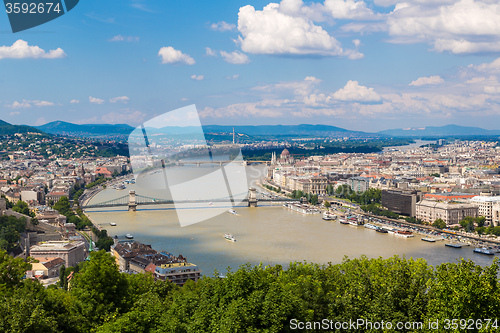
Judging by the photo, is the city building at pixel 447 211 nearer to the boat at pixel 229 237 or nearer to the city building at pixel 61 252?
the boat at pixel 229 237

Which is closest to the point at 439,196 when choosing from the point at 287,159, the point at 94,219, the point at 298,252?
the point at 298,252

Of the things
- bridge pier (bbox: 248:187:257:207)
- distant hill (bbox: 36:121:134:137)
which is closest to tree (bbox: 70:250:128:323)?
bridge pier (bbox: 248:187:257:207)

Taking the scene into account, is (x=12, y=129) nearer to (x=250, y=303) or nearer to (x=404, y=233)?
(x=404, y=233)

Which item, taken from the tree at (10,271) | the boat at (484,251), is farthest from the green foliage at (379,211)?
the tree at (10,271)

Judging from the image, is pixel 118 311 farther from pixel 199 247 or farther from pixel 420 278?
pixel 199 247

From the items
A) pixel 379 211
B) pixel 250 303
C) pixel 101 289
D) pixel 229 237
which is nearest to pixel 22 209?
pixel 229 237

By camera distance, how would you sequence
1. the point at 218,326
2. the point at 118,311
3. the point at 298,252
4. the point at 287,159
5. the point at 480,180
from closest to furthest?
the point at 218,326, the point at 118,311, the point at 298,252, the point at 480,180, the point at 287,159

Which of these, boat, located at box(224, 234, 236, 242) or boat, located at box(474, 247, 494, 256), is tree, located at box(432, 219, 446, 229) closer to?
boat, located at box(474, 247, 494, 256)
